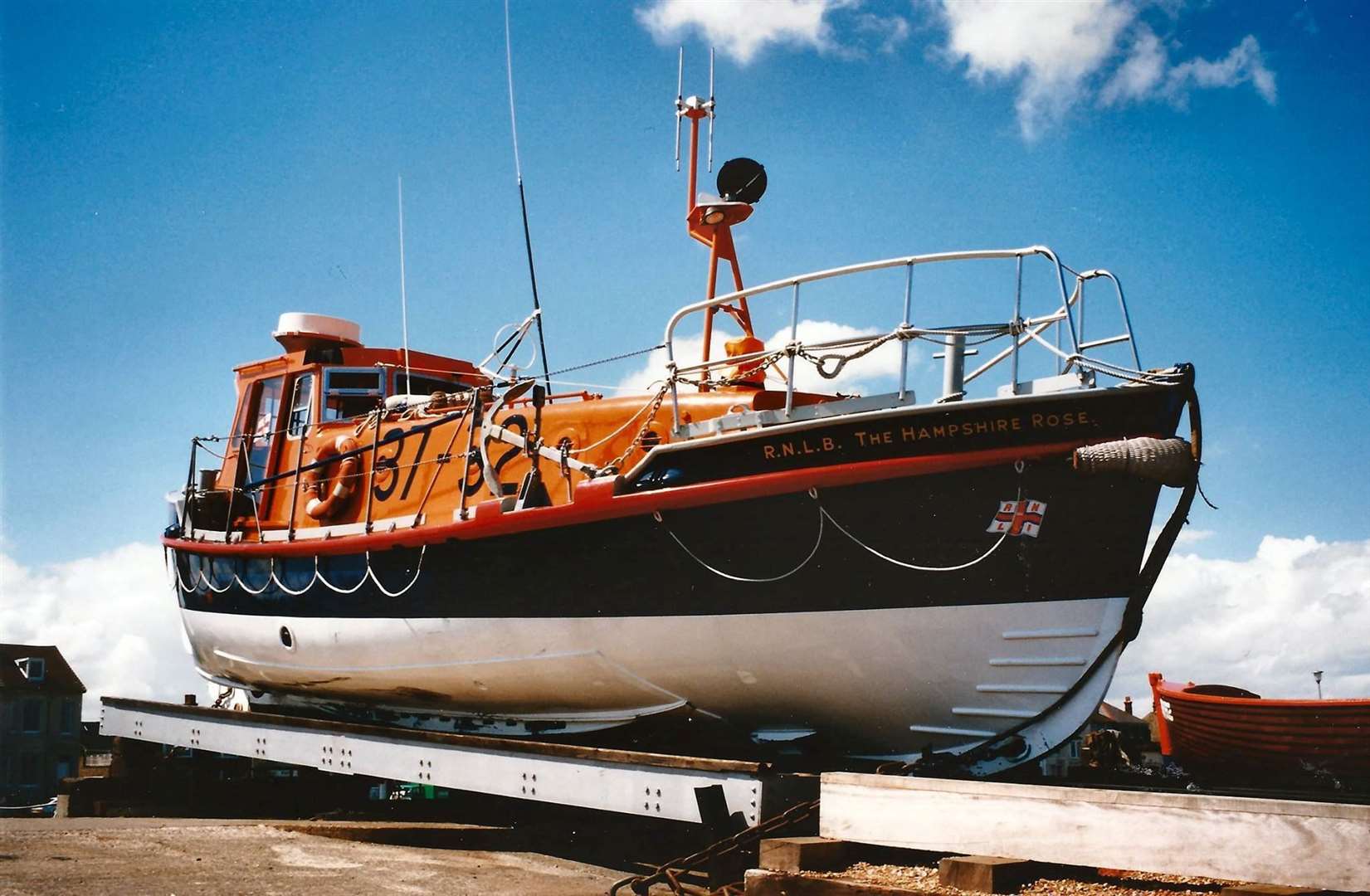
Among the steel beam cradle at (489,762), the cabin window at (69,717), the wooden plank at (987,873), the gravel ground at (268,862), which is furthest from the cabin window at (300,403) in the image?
the cabin window at (69,717)

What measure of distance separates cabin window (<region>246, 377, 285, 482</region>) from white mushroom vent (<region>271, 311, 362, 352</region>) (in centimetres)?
38

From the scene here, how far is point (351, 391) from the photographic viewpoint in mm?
11125

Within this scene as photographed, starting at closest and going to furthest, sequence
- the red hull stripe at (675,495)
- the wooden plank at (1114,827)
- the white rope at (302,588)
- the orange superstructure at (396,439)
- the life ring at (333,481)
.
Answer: the wooden plank at (1114,827), the red hull stripe at (675,495), the orange superstructure at (396,439), the white rope at (302,588), the life ring at (333,481)

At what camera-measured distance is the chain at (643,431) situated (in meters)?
7.64

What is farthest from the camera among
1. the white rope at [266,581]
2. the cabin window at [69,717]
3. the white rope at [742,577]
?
the cabin window at [69,717]

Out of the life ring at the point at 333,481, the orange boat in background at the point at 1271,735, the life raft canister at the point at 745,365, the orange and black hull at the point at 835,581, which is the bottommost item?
the orange boat in background at the point at 1271,735

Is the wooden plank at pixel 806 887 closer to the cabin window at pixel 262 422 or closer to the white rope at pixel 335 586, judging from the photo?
the white rope at pixel 335 586

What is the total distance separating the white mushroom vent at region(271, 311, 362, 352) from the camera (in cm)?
1141

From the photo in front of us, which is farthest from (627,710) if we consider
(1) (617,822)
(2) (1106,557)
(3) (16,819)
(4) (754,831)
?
(3) (16,819)

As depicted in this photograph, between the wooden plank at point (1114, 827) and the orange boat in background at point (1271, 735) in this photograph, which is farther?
the orange boat in background at point (1271, 735)

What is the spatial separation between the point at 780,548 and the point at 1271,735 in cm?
368

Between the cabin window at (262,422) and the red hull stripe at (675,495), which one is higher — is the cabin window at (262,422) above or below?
above

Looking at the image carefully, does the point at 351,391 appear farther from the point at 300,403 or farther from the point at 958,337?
the point at 958,337

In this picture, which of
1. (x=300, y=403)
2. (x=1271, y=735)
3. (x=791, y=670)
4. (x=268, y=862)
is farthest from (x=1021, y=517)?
(x=300, y=403)
